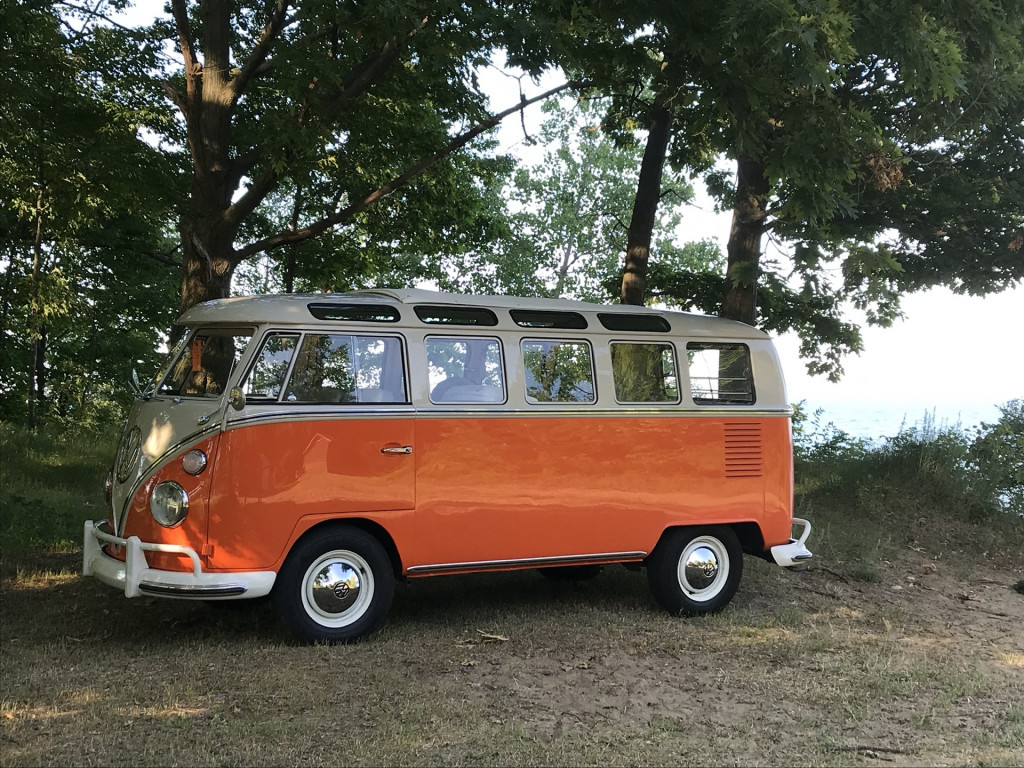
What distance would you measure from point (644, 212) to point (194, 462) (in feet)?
25.6

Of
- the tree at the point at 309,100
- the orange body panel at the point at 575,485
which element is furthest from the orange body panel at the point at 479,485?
the tree at the point at 309,100

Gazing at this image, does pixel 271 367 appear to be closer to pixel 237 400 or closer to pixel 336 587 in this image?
pixel 237 400

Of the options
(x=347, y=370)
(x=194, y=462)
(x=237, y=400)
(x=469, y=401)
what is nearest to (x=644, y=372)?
(x=469, y=401)

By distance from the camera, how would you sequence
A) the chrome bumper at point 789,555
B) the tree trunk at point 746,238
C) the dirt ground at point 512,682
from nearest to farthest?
the dirt ground at point 512,682 → the chrome bumper at point 789,555 → the tree trunk at point 746,238

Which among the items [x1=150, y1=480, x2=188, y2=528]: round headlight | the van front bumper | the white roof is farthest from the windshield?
the van front bumper

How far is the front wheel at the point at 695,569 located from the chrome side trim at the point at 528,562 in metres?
0.25

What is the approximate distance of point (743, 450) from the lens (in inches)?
346

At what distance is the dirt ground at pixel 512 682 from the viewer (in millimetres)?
5238

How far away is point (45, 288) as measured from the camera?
15562 mm

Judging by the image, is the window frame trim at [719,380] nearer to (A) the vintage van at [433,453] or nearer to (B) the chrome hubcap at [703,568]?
(A) the vintage van at [433,453]

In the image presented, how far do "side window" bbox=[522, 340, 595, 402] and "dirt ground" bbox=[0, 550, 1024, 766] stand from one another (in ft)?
6.25

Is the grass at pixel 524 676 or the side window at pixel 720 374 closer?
the grass at pixel 524 676

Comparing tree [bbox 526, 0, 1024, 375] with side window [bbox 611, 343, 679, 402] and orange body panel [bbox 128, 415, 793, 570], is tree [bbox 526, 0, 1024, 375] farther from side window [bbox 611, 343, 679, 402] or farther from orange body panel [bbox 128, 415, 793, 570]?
orange body panel [bbox 128, 415, 793, 570]

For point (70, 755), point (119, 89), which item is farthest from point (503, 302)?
point (119, 89)
